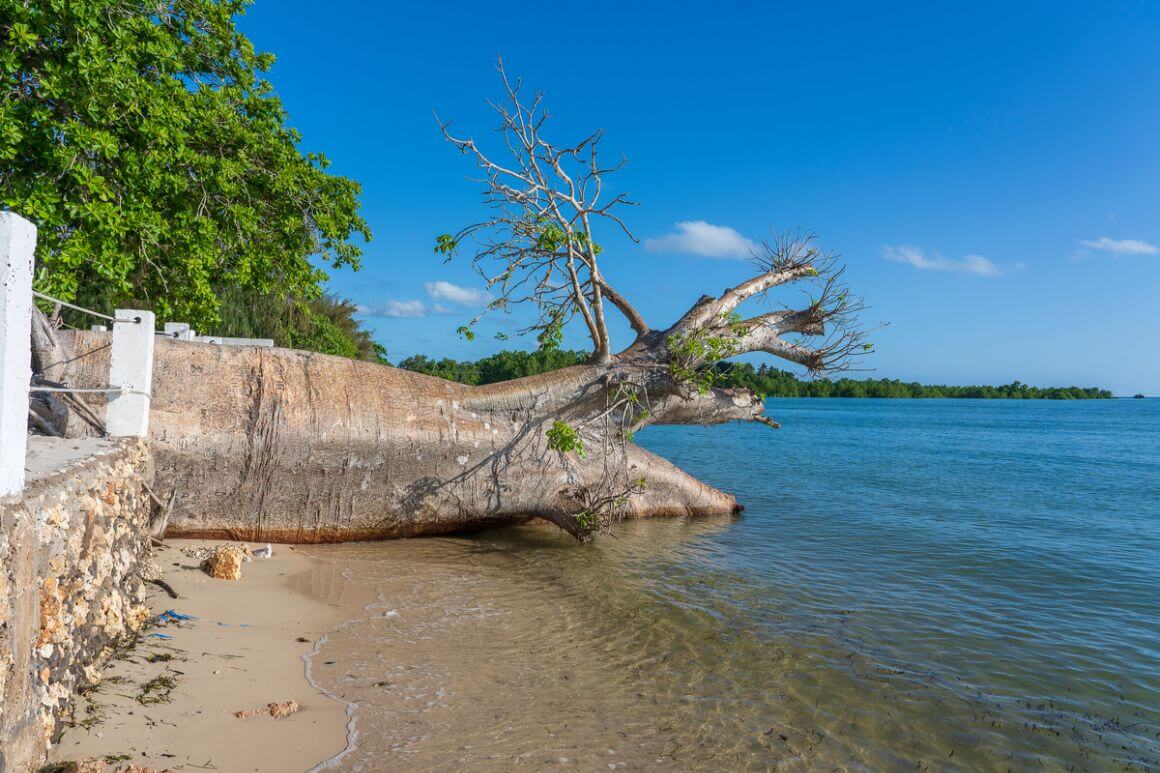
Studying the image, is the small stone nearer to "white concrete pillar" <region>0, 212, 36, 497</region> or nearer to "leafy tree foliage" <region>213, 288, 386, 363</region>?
"white concrete pillar" <region>0, 212, 36, 497</region>

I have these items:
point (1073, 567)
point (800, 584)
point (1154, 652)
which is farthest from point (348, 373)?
point (1073, 567)

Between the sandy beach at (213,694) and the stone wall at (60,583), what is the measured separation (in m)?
0.20

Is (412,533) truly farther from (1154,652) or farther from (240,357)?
(1154,652)

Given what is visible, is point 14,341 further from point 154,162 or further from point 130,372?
point 154,162

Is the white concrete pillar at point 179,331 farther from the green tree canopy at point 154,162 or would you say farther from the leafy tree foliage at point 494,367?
the leafy tree foliage at point 494,367

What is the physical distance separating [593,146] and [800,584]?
6601 millimetres

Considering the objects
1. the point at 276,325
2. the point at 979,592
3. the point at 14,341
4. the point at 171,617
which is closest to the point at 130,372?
the point at 171,617

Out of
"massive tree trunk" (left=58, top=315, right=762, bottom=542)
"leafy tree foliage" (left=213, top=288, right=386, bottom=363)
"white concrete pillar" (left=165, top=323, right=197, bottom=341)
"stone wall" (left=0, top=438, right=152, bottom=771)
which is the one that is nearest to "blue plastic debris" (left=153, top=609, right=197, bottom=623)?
"stone wall" (left=0, top=438, right=152, bottom=771)

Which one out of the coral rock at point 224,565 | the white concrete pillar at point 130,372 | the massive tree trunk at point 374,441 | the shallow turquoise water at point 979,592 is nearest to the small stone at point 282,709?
the coral rock at point 224,565

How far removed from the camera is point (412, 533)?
977cm

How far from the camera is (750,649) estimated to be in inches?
253

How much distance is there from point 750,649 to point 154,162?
9.60 meters

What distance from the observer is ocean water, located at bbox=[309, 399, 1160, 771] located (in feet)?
15.3

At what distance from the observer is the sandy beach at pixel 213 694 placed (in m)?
3.77
